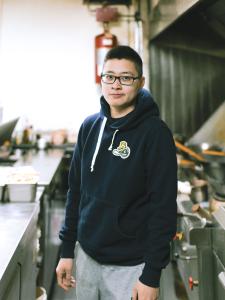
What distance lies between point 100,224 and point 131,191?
Answer: 17cm

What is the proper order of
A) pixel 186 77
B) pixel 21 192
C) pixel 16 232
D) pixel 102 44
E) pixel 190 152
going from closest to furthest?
pixel 16 232
pixel 21 192
pixel 190 152
pixel 186 77
pixel 102 44

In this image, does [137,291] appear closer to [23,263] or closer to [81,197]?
[81,197]

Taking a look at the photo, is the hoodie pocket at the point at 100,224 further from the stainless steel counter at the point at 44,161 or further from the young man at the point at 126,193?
the stainless steel counter at the point at 44,161

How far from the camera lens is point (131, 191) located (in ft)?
4.02

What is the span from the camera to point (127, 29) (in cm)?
427

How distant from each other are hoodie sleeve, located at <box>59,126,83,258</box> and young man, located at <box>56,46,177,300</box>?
0.32 feet

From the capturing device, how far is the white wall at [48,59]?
13.9 feet

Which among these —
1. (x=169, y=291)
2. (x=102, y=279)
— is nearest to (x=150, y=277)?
(x=102, y=279)

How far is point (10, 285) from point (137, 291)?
1.48 feet

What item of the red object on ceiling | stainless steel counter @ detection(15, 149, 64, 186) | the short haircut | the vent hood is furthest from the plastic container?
the red object on ceiling

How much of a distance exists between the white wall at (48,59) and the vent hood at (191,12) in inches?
42.4

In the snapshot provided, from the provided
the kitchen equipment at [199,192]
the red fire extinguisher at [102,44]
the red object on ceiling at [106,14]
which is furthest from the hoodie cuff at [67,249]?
the red object on ceiling at [106,14]

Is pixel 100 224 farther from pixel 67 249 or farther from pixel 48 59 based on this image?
pixel 48 59

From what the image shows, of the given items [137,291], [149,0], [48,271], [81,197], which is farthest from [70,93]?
[137,291]
